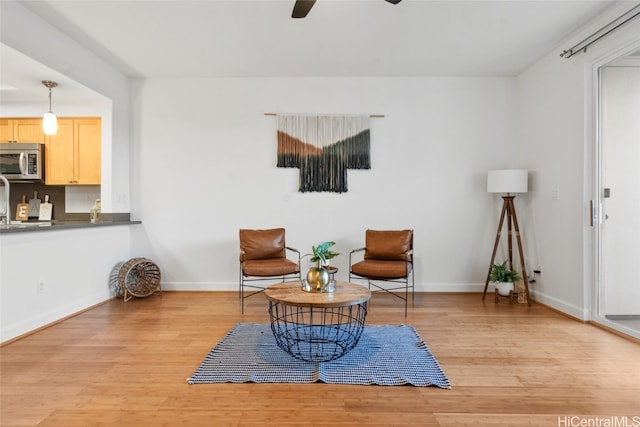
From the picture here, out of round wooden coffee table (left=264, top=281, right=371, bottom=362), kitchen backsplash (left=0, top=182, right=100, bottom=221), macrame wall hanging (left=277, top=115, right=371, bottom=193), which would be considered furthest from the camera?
kitchen backsplash (left=0, top=182, right=100, bottom=221)

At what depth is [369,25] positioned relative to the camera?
3332mm

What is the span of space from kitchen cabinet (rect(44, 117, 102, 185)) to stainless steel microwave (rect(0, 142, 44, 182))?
0.38 feet

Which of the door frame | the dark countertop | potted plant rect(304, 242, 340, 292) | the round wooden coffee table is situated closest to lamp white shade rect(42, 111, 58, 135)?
the dark countertop

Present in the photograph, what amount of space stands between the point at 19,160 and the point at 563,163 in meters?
6.72

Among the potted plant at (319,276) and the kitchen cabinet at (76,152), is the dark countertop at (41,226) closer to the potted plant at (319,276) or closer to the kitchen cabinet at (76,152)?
the kitchen cabinet at (76,152)

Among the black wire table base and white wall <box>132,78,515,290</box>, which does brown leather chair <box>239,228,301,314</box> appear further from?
the black wire table base

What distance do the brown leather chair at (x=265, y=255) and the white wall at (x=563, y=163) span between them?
2877 mm

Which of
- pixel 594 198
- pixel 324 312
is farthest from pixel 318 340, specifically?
pixel 594 198

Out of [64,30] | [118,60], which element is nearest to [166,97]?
[118,60]

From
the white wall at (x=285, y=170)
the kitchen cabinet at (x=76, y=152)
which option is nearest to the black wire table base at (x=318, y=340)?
the white wall at (x=285, y=170)

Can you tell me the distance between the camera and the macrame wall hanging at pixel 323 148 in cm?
461

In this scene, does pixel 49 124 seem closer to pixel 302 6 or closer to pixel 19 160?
pixel 19 160

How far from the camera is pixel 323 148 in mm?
4613

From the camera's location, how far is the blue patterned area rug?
2.15m
